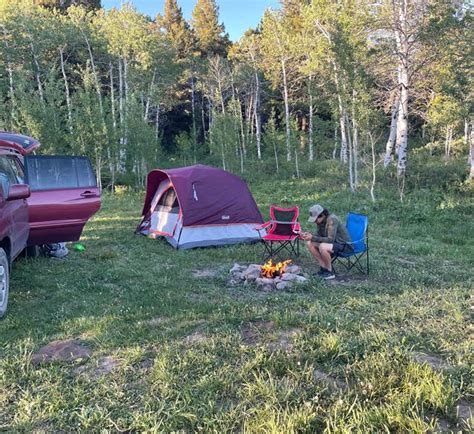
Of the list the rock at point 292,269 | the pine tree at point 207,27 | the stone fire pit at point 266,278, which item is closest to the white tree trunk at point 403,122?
the rock at point 292,269

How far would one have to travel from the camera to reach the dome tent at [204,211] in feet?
27.6

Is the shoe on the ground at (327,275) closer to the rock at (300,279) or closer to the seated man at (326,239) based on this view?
the seated man at (326,239)

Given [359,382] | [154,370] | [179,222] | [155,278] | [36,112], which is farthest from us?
[36,112]

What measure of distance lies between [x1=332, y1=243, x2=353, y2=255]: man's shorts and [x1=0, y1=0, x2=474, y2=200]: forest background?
784 centimetres

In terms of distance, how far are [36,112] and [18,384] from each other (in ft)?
53.5

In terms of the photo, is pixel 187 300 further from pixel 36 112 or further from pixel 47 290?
pixel 36 112

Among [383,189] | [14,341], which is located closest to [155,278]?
Result: [14,341]

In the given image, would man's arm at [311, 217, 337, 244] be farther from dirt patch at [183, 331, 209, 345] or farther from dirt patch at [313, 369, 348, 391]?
dirt patch at [313, 369, 348, 391]

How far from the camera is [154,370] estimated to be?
316 centimetres

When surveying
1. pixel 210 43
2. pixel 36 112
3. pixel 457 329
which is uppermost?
pixel 210 43

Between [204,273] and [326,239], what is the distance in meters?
1.89

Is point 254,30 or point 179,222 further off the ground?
point 254,30

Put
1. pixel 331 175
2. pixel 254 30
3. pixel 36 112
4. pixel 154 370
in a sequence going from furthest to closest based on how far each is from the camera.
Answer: pixel 254 30, pixel 331 175, pixel 36 112, pixel 154 370

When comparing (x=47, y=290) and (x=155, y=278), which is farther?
(x=155, y=278)
